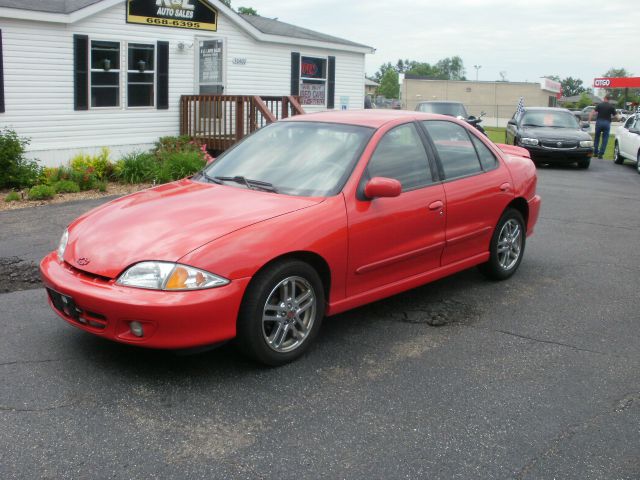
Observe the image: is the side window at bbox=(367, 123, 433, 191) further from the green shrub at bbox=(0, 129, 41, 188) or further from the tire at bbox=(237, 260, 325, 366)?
the green shrub at bbox=(0, 129, 41, 188)

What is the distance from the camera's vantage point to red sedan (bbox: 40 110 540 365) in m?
4.15

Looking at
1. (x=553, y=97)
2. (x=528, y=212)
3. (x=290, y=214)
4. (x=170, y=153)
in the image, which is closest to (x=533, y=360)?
(x=290, y=214)

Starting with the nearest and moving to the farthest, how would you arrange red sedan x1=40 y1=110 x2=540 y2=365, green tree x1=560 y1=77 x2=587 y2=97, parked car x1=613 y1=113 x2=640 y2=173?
1. red sedan x1=40 y1=110 x2=540 y2=365
2. parked car x1=613 y1=113 x2=640 y2=173
3. green tree x1=560 y1=77 x2=587 y2=97

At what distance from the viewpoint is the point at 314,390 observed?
4.29 meters

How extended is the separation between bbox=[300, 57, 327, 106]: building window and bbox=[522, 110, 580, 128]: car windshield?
17.9ft

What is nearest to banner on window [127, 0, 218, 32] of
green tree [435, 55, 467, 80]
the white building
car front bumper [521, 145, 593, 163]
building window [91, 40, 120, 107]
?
the white building

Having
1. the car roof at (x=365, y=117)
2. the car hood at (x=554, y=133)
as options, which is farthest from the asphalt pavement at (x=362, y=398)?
the car hood at (x=554, y=133)

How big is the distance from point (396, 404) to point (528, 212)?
3414 mm

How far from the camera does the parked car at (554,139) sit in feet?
58.0

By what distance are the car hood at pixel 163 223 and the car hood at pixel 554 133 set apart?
46.6ft

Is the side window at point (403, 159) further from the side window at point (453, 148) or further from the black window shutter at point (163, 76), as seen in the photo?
the black window shutter at point (163, 76)

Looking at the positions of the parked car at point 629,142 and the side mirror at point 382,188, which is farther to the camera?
the parked car at point 629,142

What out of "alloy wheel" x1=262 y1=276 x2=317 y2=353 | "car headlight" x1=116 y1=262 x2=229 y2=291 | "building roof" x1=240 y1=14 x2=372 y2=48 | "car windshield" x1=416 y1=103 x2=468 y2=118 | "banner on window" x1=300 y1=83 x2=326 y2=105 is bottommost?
"alloy wheel" x1=262 y1=276 x2=317 y2=353

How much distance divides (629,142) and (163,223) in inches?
660
